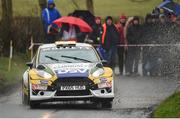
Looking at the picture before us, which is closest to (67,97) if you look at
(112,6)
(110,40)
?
(110,40)

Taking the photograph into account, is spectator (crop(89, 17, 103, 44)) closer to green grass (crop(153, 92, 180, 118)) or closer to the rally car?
the rally car

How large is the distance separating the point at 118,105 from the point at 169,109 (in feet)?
9.26

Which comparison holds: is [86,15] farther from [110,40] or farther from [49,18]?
[110,40]

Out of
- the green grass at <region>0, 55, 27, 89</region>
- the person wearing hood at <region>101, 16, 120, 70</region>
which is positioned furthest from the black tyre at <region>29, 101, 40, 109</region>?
the person wearing hood at <region>101, 16, 120, 70</region>

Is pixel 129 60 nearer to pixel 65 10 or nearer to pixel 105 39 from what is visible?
pixel 105 39

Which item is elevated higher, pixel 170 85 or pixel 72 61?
pixel 72 61

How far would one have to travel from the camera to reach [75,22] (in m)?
30.4

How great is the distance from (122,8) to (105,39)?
2942cm

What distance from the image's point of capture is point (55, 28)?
31625 millimetres

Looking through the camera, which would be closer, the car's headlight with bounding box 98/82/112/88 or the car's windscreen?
the car's headlight with bounding box 98/82/112/88

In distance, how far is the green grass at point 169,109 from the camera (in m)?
17.3

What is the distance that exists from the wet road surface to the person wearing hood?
11.7 ft

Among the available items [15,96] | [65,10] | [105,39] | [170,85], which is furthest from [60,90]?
[65,10]

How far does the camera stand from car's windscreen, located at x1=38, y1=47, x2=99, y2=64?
810 inches
